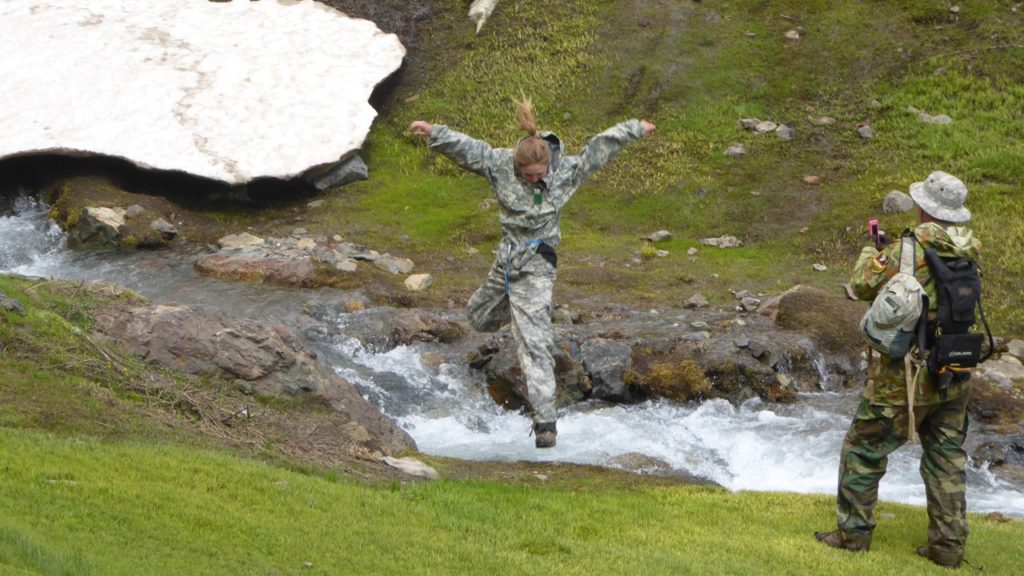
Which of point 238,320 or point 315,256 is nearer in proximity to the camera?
point 238,320

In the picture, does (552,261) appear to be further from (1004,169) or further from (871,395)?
(1004,169)

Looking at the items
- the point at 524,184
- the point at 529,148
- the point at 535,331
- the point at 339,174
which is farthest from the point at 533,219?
the point at 339,174

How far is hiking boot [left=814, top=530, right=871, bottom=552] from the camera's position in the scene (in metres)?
10.0

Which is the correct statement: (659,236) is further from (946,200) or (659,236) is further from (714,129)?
(946,200)

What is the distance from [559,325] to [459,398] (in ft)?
10.4

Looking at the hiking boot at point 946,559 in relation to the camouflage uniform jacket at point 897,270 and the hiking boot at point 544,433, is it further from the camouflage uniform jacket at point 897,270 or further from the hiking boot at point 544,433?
the hiking boot at point 544,433

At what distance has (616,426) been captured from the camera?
15.7m

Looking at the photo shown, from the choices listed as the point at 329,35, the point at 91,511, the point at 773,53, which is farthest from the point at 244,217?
the point at 91,511

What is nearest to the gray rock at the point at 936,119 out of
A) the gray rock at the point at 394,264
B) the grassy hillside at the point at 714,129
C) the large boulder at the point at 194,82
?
the grassy hillside at the point at 714,129

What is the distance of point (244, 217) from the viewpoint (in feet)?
85.6

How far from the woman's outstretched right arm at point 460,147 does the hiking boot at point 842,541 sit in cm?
491

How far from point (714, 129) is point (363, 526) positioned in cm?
2177

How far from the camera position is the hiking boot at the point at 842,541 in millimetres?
10047

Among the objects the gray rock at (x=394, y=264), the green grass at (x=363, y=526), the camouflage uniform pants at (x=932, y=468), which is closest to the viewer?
the green grass at (x=363, y=526)
